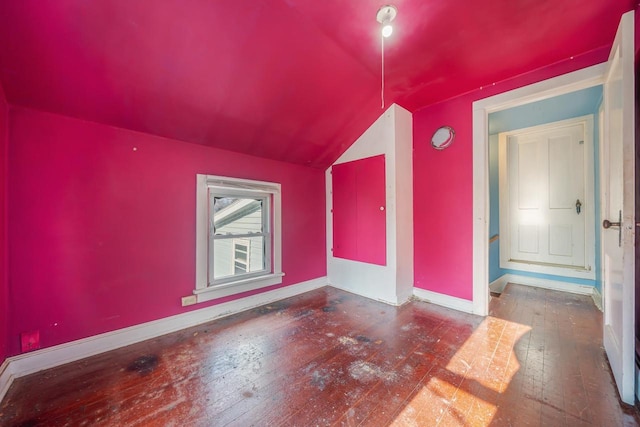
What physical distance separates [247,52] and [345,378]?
242cm

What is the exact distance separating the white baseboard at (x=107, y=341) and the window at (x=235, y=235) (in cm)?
17

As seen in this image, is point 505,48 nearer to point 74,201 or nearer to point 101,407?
point 74,201

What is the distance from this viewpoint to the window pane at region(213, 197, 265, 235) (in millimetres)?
2906

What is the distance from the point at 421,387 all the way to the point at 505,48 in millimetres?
2668

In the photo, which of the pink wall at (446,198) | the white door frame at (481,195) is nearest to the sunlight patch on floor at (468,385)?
the white door frame at (481,195)

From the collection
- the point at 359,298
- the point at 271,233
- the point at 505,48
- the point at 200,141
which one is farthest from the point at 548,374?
the point at 200,141

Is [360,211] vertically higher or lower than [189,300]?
higher

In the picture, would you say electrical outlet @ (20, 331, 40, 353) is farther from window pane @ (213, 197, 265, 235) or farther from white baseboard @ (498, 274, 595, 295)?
white baseboard @ (498, 274, 595, 295)

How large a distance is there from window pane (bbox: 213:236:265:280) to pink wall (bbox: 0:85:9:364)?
175cm

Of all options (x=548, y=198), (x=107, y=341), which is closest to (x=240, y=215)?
(x=107, y=341)

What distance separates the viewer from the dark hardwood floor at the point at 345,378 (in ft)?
4.27

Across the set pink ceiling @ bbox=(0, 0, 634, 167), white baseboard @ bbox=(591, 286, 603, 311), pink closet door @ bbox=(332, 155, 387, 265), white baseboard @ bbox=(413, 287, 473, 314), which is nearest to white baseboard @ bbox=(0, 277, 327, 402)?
pink closet door @ bbox=(332, 155, 387, 265)

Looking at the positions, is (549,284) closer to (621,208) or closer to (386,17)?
(621,208)

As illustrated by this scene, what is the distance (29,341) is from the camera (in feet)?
5.54
